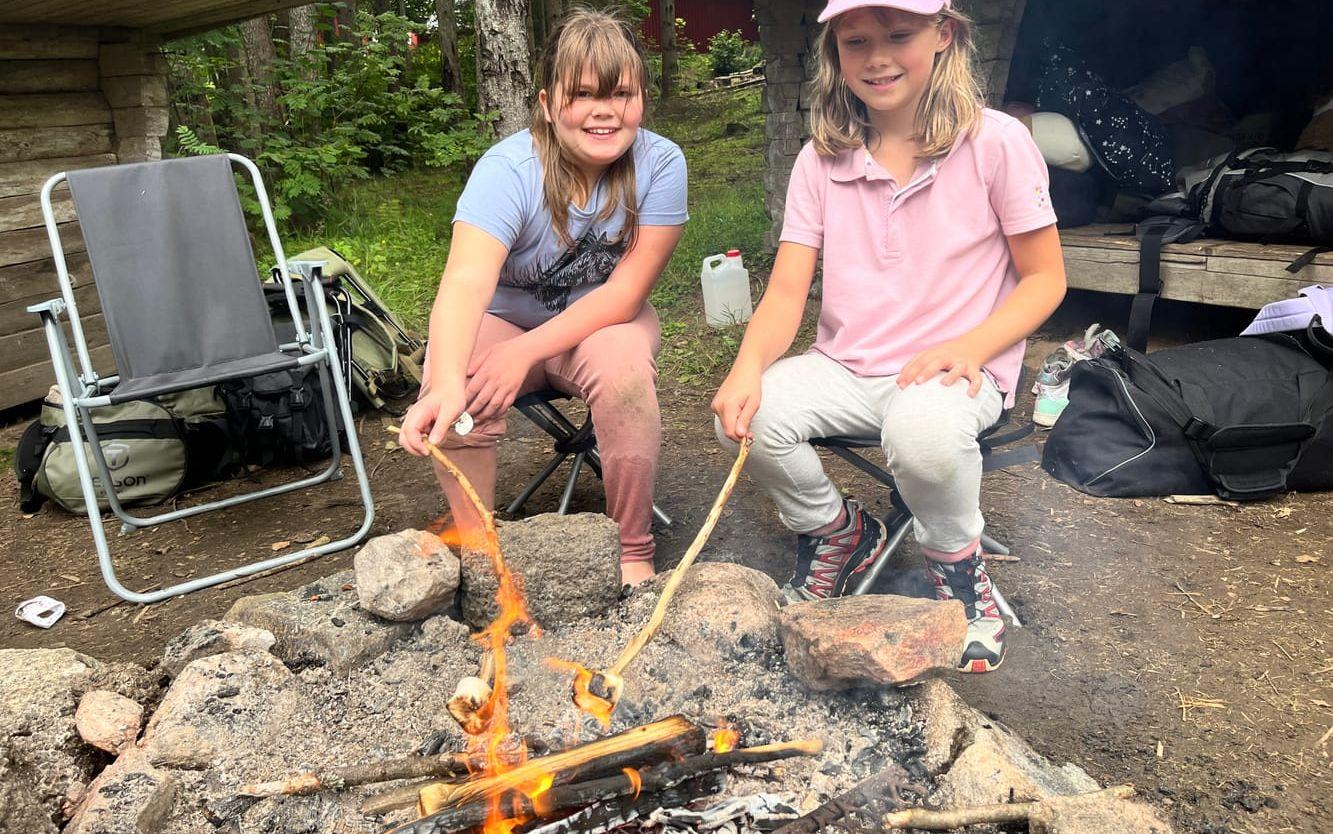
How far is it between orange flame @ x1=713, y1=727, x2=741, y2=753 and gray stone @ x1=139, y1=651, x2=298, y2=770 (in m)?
0.84

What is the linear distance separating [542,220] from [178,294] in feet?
5.46

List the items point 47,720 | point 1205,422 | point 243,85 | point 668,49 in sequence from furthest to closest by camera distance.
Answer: point 668,49 < point 243,85 < point 1205,422 < point 47,720

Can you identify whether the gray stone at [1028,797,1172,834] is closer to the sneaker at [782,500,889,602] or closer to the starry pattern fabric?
the sneaker at [782,500,889,602]

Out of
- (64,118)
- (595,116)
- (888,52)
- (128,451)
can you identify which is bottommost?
(128,451)

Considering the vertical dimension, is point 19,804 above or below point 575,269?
below

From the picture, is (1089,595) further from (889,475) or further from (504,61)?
(504,61)

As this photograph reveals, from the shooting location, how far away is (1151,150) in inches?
188

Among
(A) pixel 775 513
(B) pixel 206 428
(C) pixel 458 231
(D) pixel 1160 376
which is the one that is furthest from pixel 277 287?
(D) pixel 1160 376

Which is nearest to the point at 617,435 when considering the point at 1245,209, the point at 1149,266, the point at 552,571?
the point at 552,571

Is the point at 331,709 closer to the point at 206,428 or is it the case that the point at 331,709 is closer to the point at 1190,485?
the point at 206,428

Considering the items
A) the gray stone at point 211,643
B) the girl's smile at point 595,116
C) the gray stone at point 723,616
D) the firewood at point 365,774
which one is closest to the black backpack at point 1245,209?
the girl's smile at point 595,116

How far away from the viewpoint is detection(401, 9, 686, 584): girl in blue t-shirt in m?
2.53

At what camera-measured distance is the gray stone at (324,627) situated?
6.92ft

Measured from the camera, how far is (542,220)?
108 inches
